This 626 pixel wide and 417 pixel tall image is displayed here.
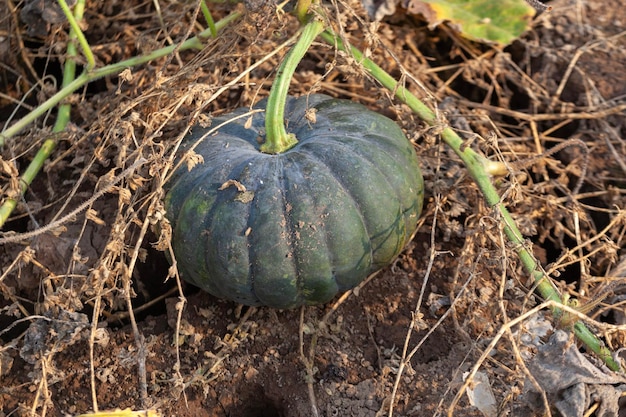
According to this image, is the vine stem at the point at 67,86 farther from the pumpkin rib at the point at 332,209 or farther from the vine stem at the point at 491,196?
the pumpkin rib at the point at 332,209

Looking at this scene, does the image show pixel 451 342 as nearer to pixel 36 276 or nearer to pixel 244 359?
pixel 244 359

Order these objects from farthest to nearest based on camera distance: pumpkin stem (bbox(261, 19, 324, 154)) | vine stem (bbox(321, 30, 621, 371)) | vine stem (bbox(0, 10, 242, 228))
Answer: vine stem (bbox(0, 10, 242, 228))
pumpkin stem (bbox(261, 19, 324, 154))
vine stem (bbox(321, 30, 621, 371))

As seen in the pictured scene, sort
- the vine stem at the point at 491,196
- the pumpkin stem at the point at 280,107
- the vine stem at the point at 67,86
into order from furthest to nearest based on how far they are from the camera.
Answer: the vine stem at the point at 67,86 → the pumpkin stem at the point at 280,107 → the vine stem at the point at 491,196

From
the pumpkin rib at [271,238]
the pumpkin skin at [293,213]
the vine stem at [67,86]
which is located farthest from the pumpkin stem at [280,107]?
the vine stem at [67,86]

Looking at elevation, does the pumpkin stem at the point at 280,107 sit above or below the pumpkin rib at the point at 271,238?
above

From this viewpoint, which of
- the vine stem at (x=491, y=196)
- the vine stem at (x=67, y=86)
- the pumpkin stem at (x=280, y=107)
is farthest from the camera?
the vine stem at (x=67, y=86)

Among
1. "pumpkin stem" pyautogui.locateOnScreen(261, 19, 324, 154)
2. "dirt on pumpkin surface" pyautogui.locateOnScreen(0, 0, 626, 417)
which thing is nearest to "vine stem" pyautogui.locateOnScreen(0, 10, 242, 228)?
"dirt on pumpkin surface" pyautogui.locateOnScreen(0, 0, 626, 417)

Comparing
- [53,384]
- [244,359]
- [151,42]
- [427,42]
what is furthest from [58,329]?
[427,42]

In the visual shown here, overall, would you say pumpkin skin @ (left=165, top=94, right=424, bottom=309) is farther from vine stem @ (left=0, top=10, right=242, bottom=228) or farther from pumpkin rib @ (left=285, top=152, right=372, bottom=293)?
vine stem @ (left=0, top=10, right=242, bottom=228)
